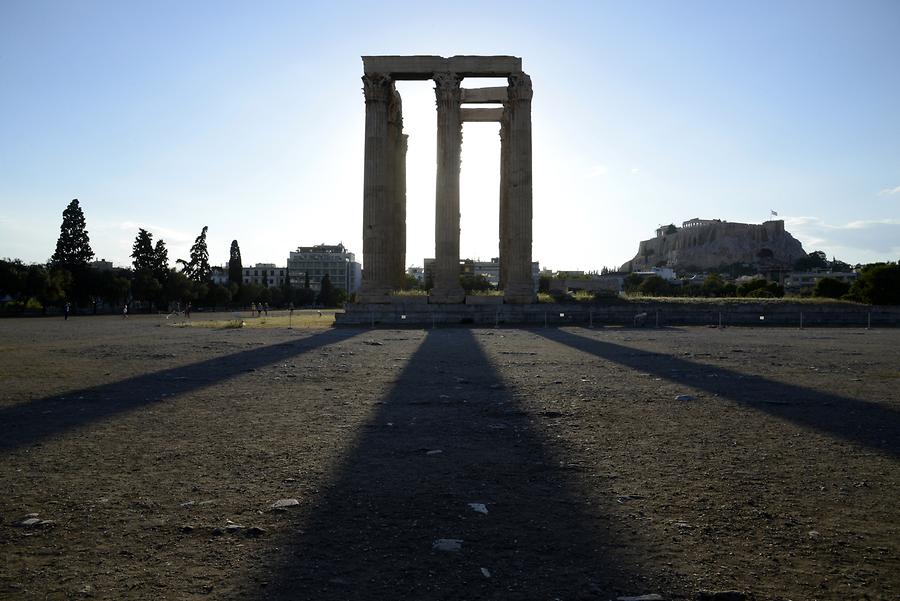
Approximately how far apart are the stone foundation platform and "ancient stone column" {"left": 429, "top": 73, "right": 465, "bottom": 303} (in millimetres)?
2594

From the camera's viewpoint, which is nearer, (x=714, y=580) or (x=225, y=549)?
(x=714, y=580)

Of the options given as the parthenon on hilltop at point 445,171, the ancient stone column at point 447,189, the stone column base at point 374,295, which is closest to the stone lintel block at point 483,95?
the parthenon on hilltop at point 445,171

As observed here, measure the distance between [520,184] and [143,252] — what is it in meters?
68.9

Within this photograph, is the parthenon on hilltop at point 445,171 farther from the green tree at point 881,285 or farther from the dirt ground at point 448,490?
the green tree at point 881,285

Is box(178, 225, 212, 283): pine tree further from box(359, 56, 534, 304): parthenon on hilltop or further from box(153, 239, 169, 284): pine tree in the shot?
box(359, 56, 534, 304): parthenon on hilltop

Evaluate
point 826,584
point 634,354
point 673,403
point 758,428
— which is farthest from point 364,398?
point 634,354

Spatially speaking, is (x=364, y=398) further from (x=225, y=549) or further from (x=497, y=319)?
(x=497, y=319)

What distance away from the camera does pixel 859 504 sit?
4.85 metres

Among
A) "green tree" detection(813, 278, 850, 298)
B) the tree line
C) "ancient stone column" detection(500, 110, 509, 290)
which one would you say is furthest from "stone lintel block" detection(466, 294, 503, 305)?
the tree line

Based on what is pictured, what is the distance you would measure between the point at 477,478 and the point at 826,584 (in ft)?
9.04

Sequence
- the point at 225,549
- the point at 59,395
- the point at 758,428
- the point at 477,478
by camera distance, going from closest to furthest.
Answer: the point at 225,549 → the point at 477,478 → the point at 758,428 → the point at 59,395

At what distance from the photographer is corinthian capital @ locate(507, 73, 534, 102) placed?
3828 cm

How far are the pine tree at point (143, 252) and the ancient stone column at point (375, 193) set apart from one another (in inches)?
2449

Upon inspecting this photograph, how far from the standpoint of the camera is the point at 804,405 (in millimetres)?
9406
